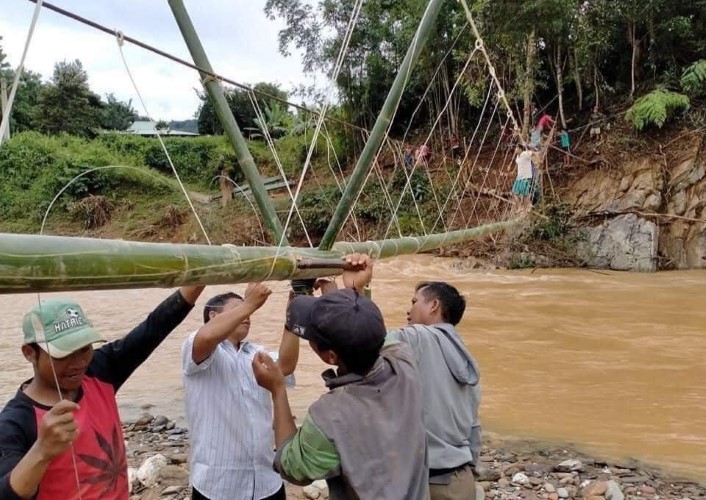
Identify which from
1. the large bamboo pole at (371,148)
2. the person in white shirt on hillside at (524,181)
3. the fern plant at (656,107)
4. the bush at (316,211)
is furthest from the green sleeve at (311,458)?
the bush at (316,211)

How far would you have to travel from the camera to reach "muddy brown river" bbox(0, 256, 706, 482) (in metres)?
3.98

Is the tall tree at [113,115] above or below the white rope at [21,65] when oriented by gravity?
above

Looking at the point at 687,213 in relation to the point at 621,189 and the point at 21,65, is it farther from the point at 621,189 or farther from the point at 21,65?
the point at 21,65

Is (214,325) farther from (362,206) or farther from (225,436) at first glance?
(362,206)

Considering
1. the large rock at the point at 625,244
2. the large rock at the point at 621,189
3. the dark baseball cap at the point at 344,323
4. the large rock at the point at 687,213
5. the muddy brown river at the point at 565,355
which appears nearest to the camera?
the dark baseball cap at the point at 344,323

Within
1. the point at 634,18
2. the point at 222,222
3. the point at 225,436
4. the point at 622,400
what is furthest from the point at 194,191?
the point at 225,436

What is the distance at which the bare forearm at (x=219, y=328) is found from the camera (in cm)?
138

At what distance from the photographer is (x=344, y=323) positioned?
1.10 meters

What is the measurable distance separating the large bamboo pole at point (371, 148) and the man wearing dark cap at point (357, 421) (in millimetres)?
628

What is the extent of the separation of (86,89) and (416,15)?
1329 centimetres

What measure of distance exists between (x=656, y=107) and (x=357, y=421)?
11.0 meters

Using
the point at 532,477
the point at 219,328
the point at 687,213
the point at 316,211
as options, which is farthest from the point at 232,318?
the point at 316,211

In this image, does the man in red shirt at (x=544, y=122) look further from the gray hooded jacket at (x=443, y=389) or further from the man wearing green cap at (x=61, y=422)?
the man wearing green cap at (x=61, y=422)

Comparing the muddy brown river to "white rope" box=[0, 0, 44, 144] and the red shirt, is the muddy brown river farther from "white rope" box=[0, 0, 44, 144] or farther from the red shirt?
"white rope" box=[0, 0, 44, 144]
